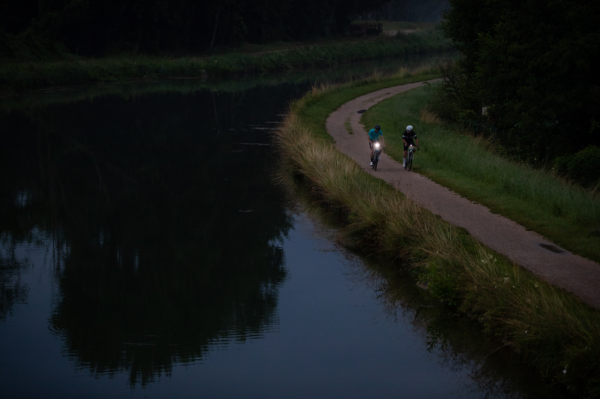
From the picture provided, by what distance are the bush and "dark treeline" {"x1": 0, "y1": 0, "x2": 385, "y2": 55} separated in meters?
40.5

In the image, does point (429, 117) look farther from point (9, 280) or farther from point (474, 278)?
point (9, 280)

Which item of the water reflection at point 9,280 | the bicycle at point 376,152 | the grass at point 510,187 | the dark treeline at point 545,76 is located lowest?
the water reflection at point 9,280

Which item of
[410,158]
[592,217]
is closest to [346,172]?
[410,158]

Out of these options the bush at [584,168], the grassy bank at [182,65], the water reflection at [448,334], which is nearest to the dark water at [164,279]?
the water reflection at [448,334]

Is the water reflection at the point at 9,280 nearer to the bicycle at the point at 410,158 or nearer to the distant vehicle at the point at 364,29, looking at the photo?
the bicycle at the point at 410,158

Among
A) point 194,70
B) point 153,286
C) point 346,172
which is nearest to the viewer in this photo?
point 153,286

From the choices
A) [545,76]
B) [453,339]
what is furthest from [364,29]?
[453,339]

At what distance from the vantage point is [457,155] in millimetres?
21203

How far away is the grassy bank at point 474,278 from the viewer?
8266mm

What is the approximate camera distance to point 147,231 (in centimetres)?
1666

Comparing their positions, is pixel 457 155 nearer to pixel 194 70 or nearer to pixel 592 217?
pixel 592 217

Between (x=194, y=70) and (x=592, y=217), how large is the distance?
156ft

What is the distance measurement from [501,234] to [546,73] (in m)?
10.8

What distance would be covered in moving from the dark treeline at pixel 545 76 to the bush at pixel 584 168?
0.08m
